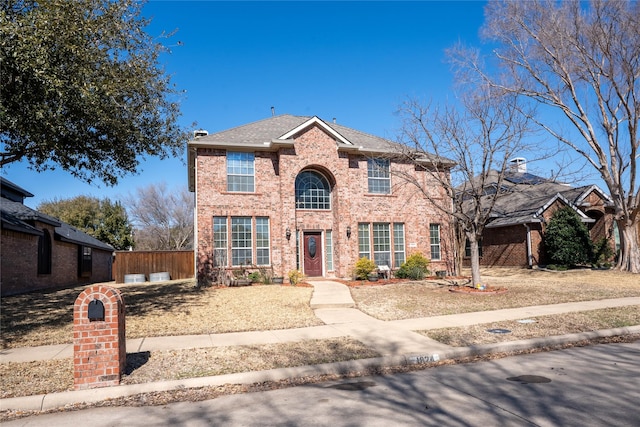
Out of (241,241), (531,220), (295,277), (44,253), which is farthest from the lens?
(531,220)

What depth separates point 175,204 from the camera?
43562 millimetres

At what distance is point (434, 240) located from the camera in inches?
878

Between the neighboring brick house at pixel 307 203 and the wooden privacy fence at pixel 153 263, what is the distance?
8420mm

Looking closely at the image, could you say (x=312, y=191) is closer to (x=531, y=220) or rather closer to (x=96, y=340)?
(x=531, y=220)

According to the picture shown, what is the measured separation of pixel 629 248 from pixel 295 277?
50.9 feet

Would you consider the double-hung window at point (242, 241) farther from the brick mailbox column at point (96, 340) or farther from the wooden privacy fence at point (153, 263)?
the brick mailbox column at point (96, 340)

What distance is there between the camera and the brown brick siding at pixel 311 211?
18.8 m

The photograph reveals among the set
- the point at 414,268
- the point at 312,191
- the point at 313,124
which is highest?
the point at 313,124

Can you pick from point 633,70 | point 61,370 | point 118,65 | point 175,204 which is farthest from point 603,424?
point 175,204

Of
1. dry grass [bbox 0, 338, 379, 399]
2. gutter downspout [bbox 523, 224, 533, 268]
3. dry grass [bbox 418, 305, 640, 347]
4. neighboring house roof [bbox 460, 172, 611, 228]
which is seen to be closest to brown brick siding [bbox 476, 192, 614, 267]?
gutter downspout [bbox 523, 224, 533, 268]

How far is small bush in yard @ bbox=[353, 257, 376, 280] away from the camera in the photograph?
62.5 feet

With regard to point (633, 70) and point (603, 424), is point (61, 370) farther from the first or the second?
point (633, 70)

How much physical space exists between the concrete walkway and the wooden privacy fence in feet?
58.7

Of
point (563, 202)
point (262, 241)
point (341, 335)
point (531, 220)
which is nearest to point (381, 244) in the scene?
point (262, 241)
